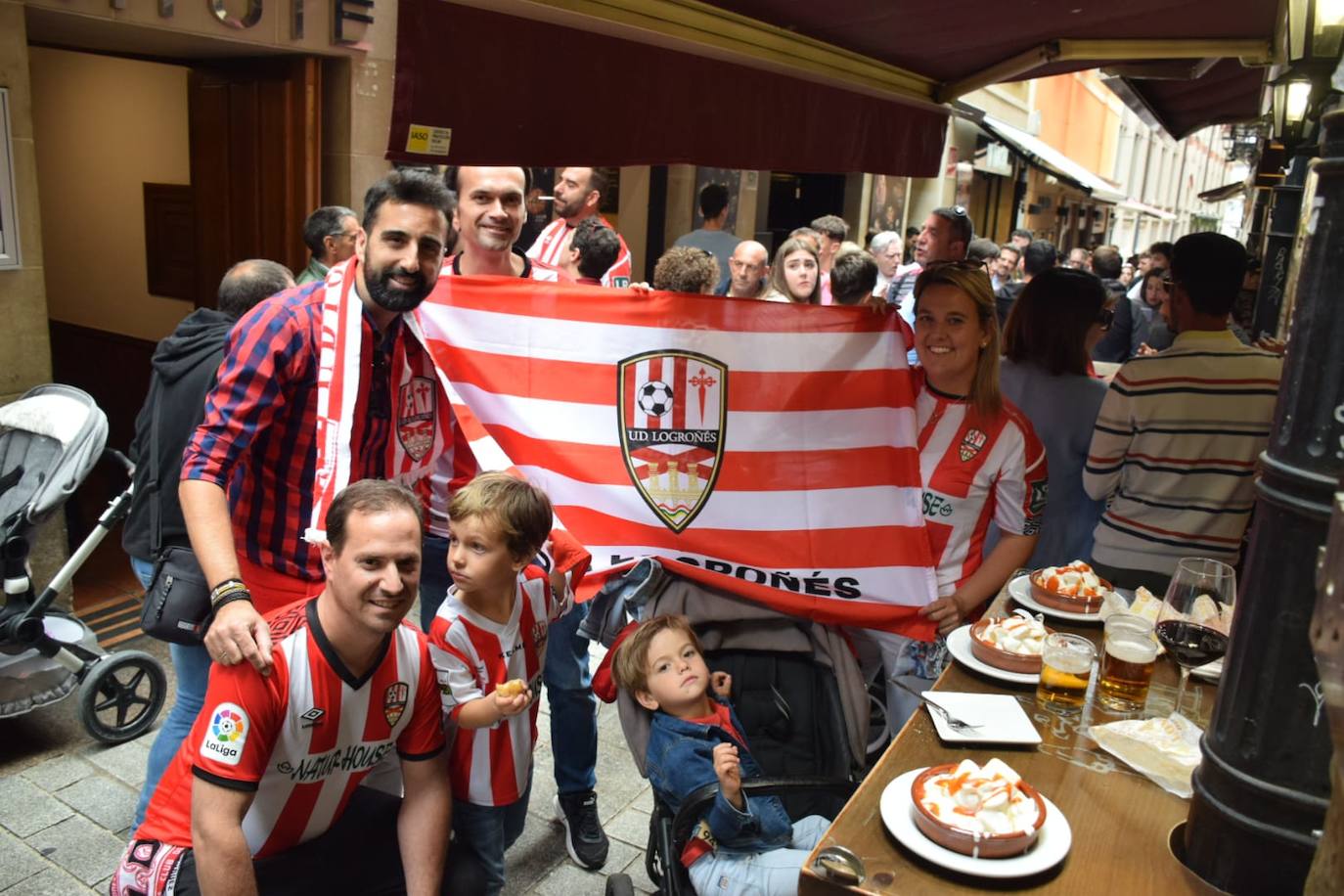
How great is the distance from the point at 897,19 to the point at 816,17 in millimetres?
292

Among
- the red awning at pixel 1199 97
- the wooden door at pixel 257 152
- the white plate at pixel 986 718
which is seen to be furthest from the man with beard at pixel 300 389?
the red awning at pixel 1199 97

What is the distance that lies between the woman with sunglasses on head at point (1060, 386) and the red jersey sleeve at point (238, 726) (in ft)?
9.15

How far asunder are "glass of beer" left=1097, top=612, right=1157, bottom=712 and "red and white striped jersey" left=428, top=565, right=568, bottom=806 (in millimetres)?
1511

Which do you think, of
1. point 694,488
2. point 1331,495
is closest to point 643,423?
point 694,488

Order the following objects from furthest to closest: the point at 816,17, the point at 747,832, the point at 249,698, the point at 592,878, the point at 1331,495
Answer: the point at 592,878
the point at 816,17
the point at 747,832
the point at 249,698
the point at 1331,495

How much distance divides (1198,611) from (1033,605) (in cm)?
57

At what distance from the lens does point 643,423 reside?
10.4 ft

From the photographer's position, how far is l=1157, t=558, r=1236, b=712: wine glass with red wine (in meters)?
2.42

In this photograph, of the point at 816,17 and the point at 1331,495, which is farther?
the point at 816,17

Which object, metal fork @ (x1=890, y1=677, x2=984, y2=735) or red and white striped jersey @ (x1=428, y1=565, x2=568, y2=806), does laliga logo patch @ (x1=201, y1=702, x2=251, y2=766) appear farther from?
metal fork @ (x1=890, y1=677, x2=984, y2=735)

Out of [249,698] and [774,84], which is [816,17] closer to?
[774,84]

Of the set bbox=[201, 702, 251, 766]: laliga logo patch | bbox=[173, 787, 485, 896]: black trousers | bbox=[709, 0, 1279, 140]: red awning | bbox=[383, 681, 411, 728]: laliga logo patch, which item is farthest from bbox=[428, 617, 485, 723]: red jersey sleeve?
bbox=[709, 0, 1279, 140]: red awning

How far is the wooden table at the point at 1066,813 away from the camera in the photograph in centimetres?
172

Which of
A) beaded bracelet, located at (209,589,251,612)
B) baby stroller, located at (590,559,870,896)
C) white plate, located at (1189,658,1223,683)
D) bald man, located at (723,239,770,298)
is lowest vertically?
baby stroller, located at (590,559,870,896)
